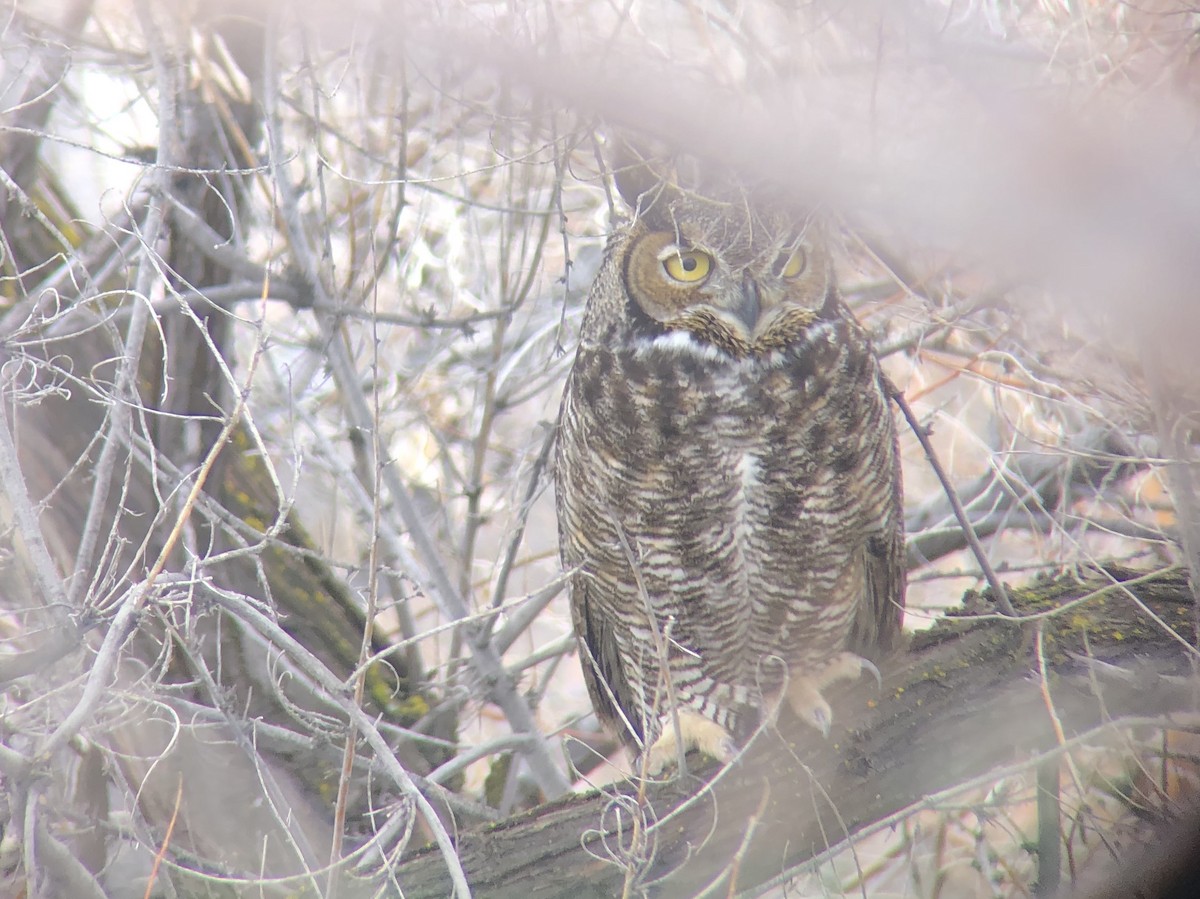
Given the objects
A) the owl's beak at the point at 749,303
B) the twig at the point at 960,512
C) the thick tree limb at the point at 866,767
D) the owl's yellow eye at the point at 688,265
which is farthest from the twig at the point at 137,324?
the twig at the point at 960,512

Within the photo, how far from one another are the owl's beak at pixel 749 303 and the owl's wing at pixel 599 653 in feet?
2.75

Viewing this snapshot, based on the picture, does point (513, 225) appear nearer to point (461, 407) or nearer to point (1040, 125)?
point (461, 407)

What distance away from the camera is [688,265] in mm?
2254

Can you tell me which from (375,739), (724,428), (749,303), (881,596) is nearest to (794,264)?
(749,303)

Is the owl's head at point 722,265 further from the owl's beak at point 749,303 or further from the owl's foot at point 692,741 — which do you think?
the owl's foot at point 692,741

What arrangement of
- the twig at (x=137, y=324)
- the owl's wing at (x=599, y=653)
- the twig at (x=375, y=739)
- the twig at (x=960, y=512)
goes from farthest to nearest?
the owl's wing at (x=599, y=653) < the twig at (x=960, y=512) < the twig at (x=137, y=324) < the twig at (x=375, y=739)

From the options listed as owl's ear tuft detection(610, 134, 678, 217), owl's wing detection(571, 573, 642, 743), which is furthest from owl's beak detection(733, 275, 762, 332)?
owl's wing detection(571, 573, 642, 743)

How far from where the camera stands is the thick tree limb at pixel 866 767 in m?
2.06

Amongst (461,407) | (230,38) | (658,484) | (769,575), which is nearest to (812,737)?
(769,575)

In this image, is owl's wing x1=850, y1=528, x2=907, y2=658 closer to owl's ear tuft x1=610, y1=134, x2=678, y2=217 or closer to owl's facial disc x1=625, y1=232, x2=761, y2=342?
owl's facial disc x1=625, y1=232, x2=761, y2=342

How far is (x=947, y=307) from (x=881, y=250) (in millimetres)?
233

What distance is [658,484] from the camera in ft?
7.59

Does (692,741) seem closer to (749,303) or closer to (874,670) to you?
(874,670)

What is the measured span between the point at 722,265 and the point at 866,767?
116cm
